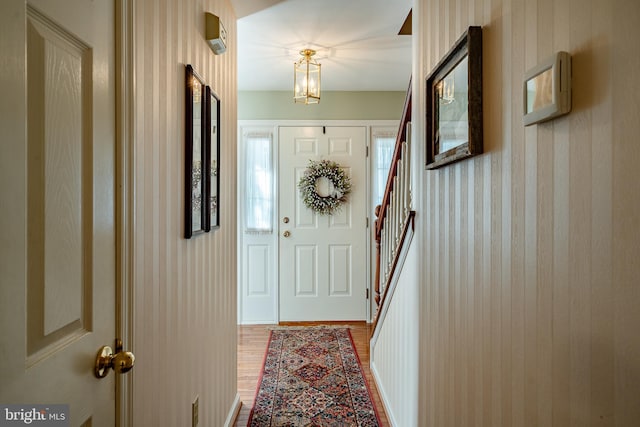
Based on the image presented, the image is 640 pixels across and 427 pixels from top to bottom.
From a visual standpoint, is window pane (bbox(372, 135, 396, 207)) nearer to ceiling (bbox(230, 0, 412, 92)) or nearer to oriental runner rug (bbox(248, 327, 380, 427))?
ceiling (bbox(230, 0, 412, 92))

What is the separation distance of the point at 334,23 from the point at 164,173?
74.3 inches

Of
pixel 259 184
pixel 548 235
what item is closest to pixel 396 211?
pixel 548 235

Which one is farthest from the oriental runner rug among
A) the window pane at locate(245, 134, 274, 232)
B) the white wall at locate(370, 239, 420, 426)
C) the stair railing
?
the window pane at locate(245, 134, 274, 232)

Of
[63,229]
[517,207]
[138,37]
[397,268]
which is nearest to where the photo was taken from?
[63,229]

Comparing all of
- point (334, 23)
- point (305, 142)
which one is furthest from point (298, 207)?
point (334, 23)

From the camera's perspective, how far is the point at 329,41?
118 inches

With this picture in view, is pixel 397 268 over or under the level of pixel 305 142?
under

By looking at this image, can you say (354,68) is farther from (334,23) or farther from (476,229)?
(476,229)

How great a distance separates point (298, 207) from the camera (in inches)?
170

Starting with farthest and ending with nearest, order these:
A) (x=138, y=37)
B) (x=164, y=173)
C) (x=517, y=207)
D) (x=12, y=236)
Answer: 1. (x=164, y=173)
2. (x=138, y=37)
3. (x=517, y=207)
4. (x=12, y=236)

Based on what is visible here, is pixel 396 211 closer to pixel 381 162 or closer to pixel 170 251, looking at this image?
pixel 170 251

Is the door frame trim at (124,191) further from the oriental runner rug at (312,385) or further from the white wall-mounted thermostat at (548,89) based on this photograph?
the oriental runner rug at (312,385)

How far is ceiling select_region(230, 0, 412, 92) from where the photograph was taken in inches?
97.3

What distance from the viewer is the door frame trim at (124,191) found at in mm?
999
